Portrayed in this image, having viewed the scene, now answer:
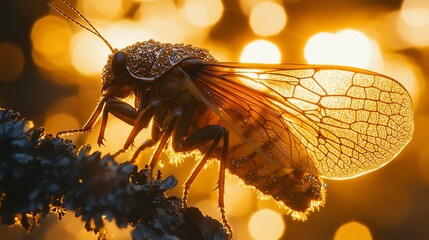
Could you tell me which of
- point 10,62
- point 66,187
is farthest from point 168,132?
point 10,62

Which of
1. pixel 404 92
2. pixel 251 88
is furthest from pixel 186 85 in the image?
pixel 404 92

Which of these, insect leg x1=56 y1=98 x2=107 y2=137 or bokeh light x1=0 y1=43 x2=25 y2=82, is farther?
bokeh light x1=0 y1=43 x2=25 y2=82

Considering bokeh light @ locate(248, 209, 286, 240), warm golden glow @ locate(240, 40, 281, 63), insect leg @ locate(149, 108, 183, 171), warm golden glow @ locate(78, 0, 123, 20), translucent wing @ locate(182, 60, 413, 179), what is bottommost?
translucent wing @ locate(182, 60, 413, 179)

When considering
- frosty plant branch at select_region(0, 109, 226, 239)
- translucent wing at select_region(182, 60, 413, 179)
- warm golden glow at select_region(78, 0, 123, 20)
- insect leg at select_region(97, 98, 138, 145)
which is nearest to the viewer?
frosty plant branch at select_region(0, 109, 226, 239)

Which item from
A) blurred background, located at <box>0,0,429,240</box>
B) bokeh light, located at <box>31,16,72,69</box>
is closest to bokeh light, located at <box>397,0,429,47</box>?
blurred background, located at <box>0,0,429,240</box>

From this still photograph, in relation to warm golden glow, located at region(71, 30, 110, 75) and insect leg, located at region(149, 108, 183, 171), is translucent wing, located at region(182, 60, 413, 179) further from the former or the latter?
warm golden glow, located at region(71, 30, 110, 75)

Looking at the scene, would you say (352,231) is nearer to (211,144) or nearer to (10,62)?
(211,144)

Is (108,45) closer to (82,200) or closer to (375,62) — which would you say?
(82,200)

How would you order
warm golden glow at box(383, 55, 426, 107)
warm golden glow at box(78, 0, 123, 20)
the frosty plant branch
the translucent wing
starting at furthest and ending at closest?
1. warm golden glow at box(78, 0, 123, 20)
2. warm golden glow at box(383, 55, 426, 107)
3. the translucent wing
4. the frosty plant branch
